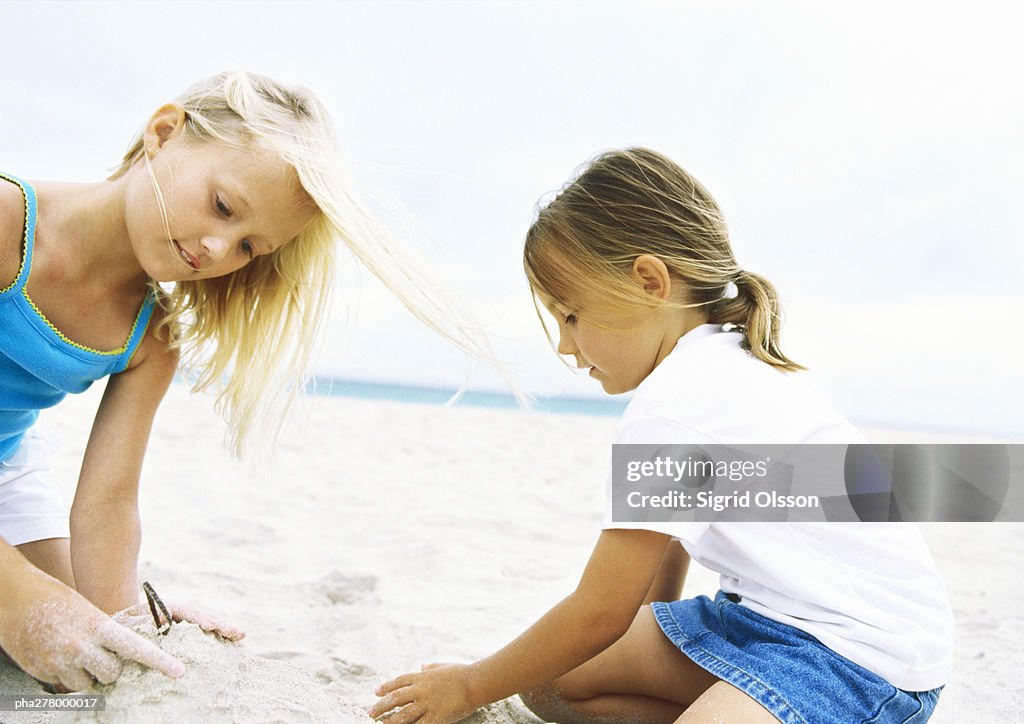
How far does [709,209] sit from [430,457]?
3914 millimetres

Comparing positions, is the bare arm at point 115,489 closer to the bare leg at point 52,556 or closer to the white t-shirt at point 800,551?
the bare leg at point 52,556

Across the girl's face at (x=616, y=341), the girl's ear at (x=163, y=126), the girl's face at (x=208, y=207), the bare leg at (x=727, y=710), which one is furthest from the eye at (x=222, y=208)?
the bare leg at (x=727, y=710)

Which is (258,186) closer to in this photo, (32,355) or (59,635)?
(32,355)

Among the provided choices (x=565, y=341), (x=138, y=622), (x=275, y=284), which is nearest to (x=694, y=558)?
(x=565, y=341)

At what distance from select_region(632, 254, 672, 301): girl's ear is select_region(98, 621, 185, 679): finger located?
3.23ft

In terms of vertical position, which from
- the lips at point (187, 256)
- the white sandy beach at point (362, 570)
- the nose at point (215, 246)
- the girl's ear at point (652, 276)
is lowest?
the white sandy beach at point (362, 570)

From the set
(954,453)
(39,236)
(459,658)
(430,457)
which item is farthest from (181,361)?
(430,457)

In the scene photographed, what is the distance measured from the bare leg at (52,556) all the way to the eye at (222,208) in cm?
87

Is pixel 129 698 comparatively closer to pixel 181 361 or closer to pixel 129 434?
pixel 129 434

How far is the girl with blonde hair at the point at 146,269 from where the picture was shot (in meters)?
1.64

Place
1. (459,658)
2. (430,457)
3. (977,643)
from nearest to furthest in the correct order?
(459,658), (977,643), (430,457)

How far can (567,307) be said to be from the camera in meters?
1.62

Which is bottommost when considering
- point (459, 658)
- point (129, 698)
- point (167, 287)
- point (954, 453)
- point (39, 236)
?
point (459, 658)

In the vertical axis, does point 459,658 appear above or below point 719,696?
below
